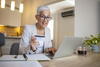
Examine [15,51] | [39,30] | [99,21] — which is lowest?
[15,51]

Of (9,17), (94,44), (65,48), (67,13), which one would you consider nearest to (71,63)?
(65,48)

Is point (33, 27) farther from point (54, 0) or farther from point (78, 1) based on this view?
point (54, 0)

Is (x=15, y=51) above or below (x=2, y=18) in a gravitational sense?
below

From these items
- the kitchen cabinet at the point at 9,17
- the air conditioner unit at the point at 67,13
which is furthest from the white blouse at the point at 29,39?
the kitchen cabinet at the point at 9,17

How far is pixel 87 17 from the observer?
3211mm

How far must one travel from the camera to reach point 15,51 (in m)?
1.86

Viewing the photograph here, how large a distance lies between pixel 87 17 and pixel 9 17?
4.02m

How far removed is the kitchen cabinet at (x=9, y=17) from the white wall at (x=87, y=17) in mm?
3793

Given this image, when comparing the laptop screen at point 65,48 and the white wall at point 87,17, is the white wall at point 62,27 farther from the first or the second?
the laptop screen at point 65,48

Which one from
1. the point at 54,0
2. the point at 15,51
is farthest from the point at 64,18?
the point at 15,51

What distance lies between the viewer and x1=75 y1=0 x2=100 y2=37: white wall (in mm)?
3160

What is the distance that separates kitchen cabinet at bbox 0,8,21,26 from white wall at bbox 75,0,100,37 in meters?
3.79

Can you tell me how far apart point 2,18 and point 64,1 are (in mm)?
3056

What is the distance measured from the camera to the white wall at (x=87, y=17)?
3.16m
